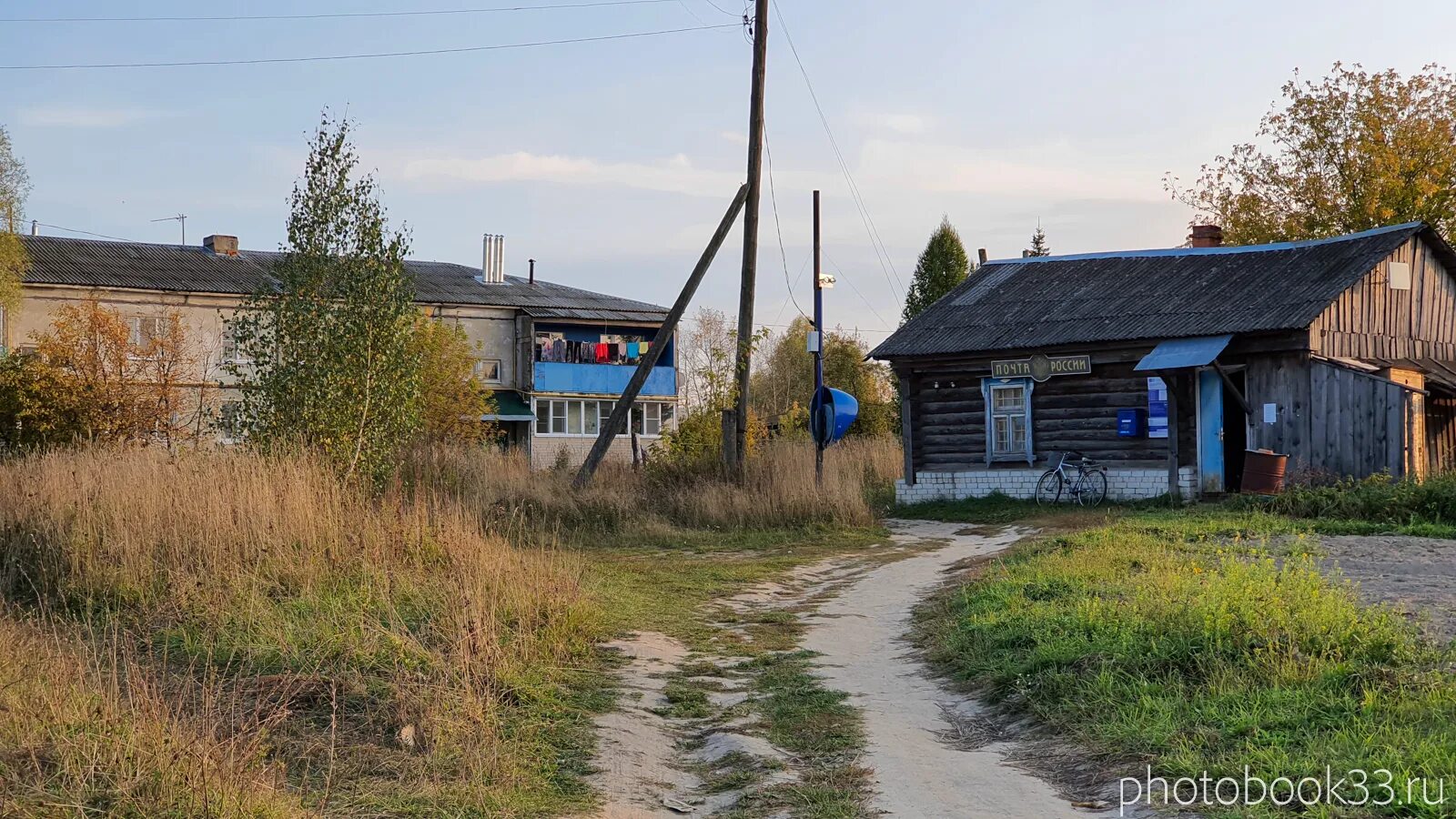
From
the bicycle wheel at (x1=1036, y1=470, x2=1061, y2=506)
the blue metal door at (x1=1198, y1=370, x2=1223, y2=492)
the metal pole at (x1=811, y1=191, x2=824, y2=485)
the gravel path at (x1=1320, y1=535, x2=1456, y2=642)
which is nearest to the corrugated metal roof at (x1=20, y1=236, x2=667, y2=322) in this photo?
the metal pole at (x1=811, y1=191, x2=824, y2=485)

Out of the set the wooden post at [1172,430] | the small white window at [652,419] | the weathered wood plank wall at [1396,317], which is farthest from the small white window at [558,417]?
the weathered wood plank wall at [1396,317]

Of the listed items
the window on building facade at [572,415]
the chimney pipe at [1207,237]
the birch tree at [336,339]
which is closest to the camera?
the birch tree at [336,339]

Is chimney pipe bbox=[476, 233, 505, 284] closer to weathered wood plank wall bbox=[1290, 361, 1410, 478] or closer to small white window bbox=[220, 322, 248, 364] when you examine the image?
small white window bbox=[220, 322, 248, 364]

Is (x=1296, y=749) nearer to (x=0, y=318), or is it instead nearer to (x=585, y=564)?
(x=585, y=564)

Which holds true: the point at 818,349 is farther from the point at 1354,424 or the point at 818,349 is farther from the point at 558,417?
the point at 558,417

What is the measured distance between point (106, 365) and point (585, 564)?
20.8m

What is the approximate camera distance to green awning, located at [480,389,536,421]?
46031 millimetres

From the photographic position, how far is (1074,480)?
23891 millimetres

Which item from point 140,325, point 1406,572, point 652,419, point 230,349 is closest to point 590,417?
point 652,419

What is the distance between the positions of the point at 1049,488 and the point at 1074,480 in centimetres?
55

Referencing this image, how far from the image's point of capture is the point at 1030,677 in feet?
27.6

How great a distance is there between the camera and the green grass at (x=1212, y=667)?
6195 millimetres

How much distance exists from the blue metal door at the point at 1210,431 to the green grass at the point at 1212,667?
1108 centimetres

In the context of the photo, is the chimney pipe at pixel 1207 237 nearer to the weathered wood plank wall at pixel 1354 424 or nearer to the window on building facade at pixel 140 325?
the weathered wood plank wall at pixel 1354 424
